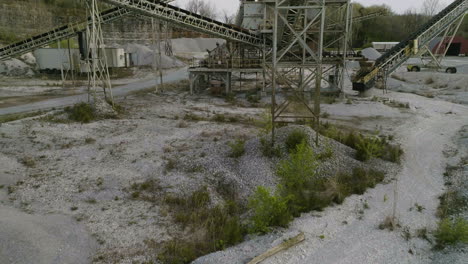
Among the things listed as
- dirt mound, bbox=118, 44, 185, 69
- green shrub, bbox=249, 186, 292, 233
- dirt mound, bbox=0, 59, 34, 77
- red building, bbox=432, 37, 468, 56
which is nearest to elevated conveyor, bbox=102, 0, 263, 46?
green shrub, bbox=249, 186, 292, 233

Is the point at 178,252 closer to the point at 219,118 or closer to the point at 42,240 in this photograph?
the point at 42,240

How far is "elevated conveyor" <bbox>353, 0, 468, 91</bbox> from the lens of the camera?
1029 inches

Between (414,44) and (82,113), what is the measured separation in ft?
79.5

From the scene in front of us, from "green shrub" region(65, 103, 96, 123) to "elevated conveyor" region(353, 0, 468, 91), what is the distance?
1905cm

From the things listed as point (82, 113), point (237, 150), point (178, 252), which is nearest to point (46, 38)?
point (82, 113)

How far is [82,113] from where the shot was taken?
17.5m

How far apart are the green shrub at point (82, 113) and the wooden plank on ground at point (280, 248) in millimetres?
13843

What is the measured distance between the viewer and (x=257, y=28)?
2583cm

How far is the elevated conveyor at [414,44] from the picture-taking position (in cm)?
2612

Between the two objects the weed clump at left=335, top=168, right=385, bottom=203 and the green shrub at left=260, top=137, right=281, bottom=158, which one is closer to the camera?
the weed clump at left=335, top=168, right=385, bottom=203

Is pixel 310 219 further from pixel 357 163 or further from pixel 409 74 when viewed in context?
pixel 409 74

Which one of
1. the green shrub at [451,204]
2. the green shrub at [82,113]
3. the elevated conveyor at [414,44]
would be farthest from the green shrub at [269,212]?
the elevated conveyor at [414,44]

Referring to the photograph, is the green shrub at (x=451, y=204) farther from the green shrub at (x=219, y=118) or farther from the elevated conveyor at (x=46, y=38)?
the elevated conveyor at (x=46, y=38)

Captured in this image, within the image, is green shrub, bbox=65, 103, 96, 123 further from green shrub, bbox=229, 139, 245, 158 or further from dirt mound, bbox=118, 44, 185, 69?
dirt mound, bbox=118, 44, 185, 69
